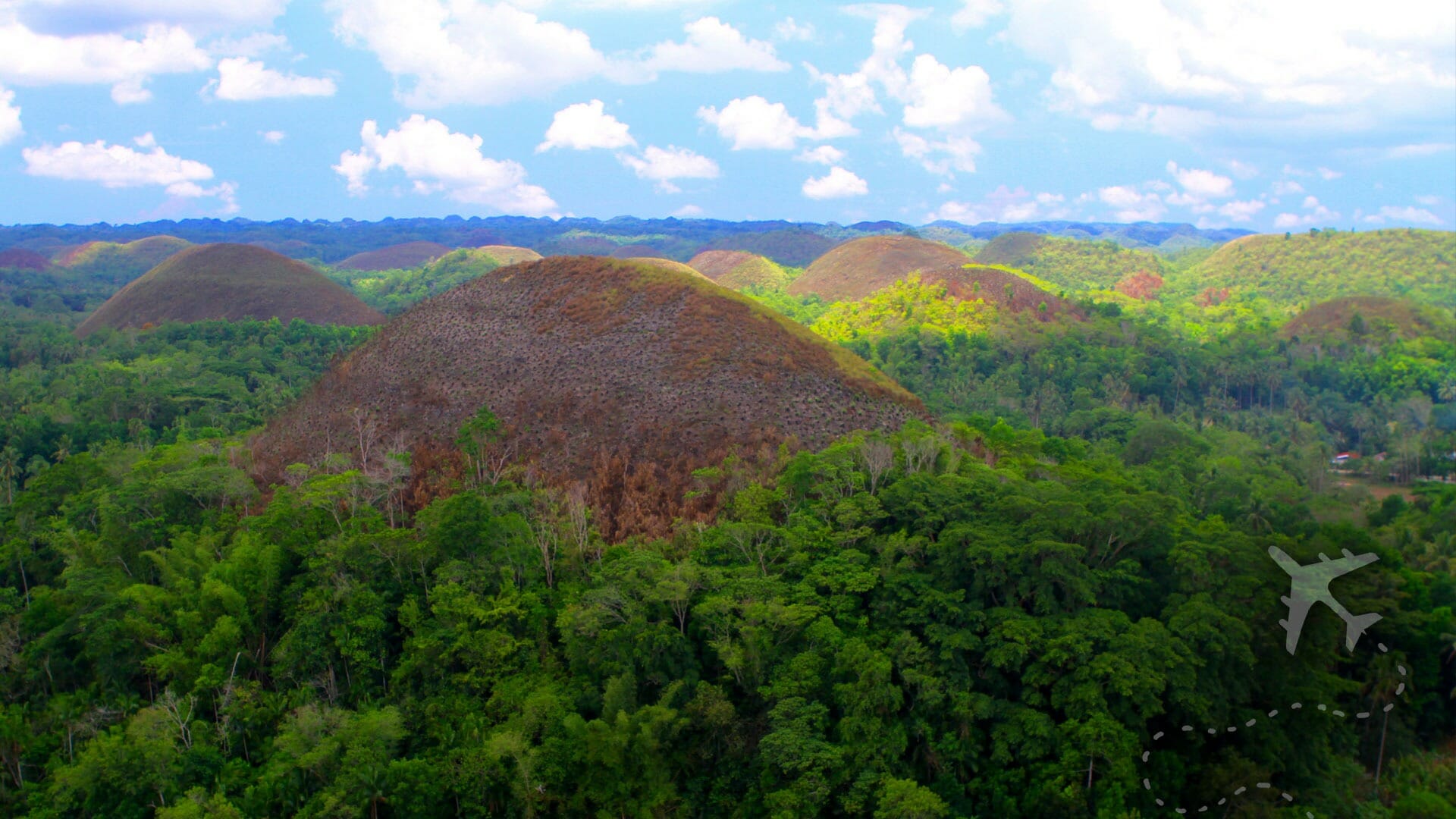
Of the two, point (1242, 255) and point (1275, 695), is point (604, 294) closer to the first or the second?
point (1275, 695)

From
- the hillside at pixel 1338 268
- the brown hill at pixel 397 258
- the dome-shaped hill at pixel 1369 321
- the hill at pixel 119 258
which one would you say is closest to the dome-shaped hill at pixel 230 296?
the hill at pixel 119 258

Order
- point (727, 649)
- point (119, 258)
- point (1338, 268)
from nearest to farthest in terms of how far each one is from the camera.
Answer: point (727, 649), point (1338, 268), point (119, 258)

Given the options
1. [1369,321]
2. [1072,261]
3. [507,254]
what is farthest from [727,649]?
[507,254]

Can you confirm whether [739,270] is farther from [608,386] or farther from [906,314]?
[608,386]

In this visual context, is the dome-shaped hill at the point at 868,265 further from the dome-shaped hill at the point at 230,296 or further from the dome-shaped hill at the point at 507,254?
the dome-shaped hill at the point at 230,296

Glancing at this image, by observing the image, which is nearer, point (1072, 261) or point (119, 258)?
point (1072, 261)

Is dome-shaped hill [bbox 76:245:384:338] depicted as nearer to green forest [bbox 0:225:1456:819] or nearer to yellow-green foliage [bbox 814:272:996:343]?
yellow-green foliage [bbox 814:272:996:343]
